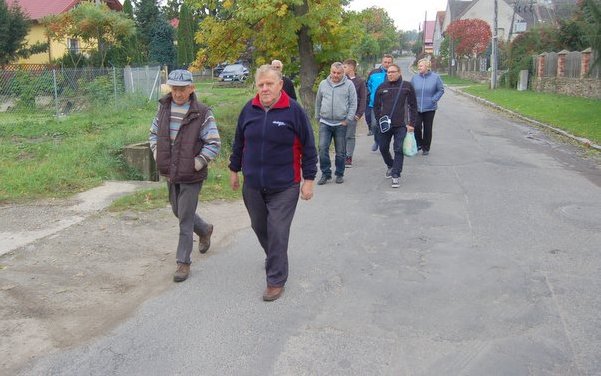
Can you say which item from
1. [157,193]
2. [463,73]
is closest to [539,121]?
[157,193]

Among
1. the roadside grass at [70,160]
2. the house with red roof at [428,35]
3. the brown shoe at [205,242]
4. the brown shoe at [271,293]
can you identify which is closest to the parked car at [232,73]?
the roadside grass at [70,160]

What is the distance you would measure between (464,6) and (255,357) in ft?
289

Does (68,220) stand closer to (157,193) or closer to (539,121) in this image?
(157,193)

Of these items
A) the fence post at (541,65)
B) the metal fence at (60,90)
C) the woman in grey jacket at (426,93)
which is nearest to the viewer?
the woman in grey jacket at (426,93)

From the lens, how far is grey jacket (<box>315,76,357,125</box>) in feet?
29.7

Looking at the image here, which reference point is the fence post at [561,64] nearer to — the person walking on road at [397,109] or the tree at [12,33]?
the person walking on road at [397,109]

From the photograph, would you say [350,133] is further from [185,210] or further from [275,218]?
[275,218]

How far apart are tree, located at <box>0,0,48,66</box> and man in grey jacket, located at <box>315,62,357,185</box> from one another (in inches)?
801

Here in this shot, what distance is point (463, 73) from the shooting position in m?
60.4

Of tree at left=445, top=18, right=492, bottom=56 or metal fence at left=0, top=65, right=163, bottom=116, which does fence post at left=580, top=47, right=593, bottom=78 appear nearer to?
metal fence at left=0, top=65, right=163, bottom=116

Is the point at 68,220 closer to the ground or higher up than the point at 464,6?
closer to the ground

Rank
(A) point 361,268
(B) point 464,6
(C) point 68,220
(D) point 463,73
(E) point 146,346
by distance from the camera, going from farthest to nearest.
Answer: (B) point 464,6 < (D) point 463,73 < (C) point 68,220 < (A) point 361,268 < (E) point 146,346

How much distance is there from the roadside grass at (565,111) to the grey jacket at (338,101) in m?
7.53

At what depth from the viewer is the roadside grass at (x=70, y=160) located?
332 inches
